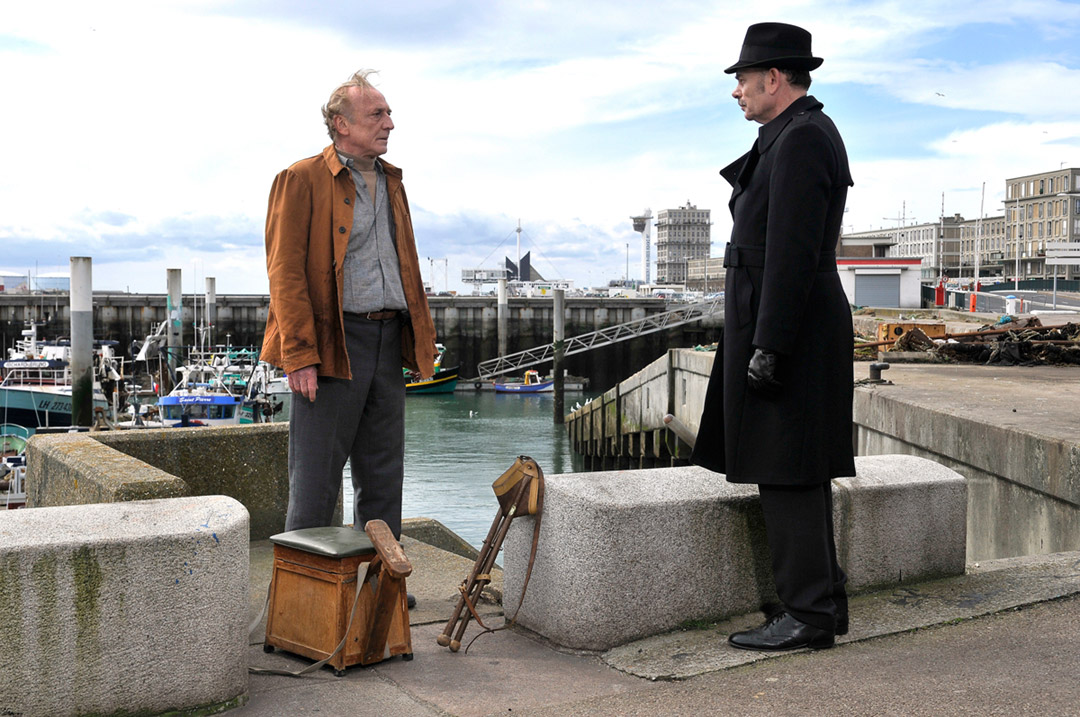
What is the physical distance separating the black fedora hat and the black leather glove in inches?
36.5

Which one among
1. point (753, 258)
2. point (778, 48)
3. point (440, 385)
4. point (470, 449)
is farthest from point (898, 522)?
point (440, 385)

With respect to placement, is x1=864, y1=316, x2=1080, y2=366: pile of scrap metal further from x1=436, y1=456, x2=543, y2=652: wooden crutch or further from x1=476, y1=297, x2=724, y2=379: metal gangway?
x1=476, y1=297, x2=724, y2=379: metal gangway

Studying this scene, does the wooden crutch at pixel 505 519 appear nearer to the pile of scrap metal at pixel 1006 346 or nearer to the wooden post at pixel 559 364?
the pile of scrap metal at pixel 1006 346

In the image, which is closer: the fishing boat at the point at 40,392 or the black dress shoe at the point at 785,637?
the black dress shoe at the point at 785,637

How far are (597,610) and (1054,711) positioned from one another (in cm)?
132

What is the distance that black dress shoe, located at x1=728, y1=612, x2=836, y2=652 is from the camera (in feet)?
10.9

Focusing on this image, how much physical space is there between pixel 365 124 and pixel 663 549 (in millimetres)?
1785

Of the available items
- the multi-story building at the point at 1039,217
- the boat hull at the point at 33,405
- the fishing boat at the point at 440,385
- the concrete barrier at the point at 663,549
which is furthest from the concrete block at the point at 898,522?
the multi-story building at the point at 1039,217

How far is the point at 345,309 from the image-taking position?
3744mm

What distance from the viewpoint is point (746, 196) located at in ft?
11.5

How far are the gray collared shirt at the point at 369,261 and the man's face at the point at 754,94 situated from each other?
132 centimetres

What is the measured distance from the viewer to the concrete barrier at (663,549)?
3.42 m

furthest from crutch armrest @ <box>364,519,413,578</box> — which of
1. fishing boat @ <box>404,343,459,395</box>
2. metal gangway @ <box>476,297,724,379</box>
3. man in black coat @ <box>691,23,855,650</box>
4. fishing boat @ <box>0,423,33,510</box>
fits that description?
metal gangway @ <box>476,297,724,379</box>

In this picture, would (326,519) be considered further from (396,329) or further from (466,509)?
(466,509)
